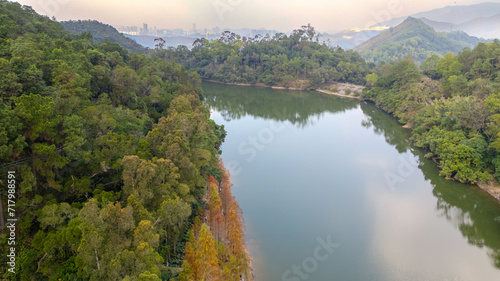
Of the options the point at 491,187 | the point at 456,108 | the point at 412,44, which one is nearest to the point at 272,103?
the point at 456,108

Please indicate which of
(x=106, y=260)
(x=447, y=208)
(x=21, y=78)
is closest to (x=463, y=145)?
(x=447, y=208)

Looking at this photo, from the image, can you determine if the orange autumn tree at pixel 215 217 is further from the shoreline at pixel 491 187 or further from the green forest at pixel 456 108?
the shoreline at pixel 491 187

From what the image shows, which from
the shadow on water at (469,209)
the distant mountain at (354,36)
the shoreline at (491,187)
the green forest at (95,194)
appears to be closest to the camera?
the green forest at (95,194)

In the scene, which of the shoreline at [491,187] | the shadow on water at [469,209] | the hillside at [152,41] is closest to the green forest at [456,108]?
the shoreline at [491,187]

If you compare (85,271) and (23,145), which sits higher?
(23,145)

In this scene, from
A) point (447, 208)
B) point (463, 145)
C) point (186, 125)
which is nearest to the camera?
point (186, 125)

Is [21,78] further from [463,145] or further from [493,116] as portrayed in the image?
[493,116]

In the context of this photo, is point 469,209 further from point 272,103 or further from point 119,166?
point 272,103
